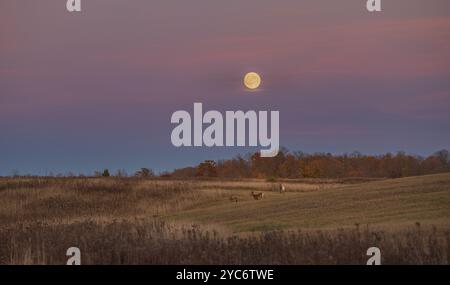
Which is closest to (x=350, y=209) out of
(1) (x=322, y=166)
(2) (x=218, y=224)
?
(2) (x=218, y=224)

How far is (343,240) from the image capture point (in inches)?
670

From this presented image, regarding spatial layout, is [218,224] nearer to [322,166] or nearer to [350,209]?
[350,209]

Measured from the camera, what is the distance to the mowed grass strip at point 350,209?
28094 millimetres

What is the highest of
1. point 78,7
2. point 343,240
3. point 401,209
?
point 78,7

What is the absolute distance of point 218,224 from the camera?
31.7 meters

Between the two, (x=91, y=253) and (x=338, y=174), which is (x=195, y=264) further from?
(x=338, y=174)

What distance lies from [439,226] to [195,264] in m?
10.6

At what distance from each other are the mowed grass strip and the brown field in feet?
0.19

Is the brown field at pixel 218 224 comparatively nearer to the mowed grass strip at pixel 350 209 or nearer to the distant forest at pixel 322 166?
the mowed grass strip at pixel 350 209

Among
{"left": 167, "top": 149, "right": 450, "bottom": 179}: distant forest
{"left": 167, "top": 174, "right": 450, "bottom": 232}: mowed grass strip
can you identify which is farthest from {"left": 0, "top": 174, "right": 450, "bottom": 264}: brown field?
{"left": 167, "top": 149, "right": 450, "bottom": 179}: distant forest

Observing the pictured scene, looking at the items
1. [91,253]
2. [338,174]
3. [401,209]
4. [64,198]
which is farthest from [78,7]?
[338,174]

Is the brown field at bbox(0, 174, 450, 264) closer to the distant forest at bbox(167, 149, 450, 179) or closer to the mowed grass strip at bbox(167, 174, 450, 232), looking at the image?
the mowed grass strip at bbox(167, 174, 450, 232)

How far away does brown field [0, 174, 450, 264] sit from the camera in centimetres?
1598
